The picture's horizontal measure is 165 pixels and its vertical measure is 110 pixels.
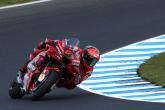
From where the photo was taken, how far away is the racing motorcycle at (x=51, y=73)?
43.8ft

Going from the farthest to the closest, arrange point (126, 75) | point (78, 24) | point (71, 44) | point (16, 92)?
point (78, 24) → point (126, 75) → point (16, 92) → point (71, 44)

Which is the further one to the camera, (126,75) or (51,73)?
(126,75)

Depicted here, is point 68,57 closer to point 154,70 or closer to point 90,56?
point 90,56

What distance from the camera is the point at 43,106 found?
1302cm

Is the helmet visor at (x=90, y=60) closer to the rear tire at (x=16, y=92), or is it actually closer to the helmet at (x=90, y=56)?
the helmet at (x=90, y=56)

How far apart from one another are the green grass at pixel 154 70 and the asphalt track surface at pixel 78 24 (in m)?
1.89

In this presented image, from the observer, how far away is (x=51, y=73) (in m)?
13.4

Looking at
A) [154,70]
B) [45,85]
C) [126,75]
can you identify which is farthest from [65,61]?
[154,70]

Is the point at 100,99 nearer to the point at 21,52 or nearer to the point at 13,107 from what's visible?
the point at 13,107

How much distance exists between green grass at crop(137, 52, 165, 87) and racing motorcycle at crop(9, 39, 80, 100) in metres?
1.80

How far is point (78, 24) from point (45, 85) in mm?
8030

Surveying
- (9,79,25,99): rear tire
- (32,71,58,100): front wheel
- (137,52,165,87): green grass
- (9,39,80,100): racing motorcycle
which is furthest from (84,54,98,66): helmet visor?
(137,52,165,87): green grass

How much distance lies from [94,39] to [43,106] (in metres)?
6.92

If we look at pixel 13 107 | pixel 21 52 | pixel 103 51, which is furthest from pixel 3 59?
pixel 13 107
